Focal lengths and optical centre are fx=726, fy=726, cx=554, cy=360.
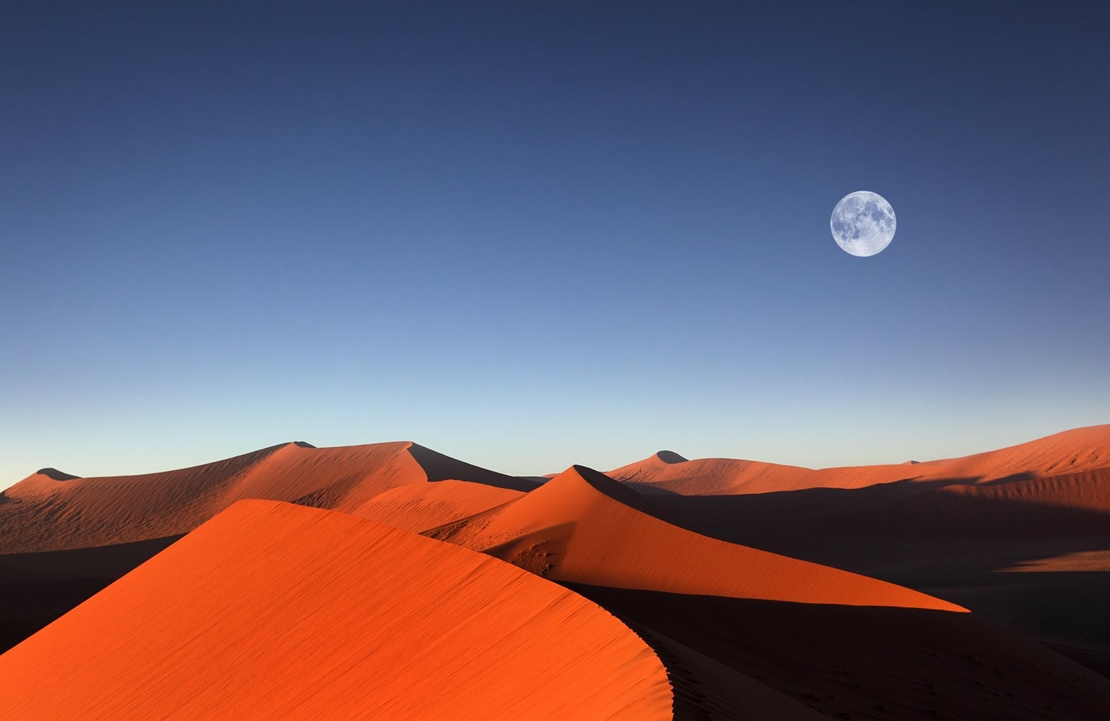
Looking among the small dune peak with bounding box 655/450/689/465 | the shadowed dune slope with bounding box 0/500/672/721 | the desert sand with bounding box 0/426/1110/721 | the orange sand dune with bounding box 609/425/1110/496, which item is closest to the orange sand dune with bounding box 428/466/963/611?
the desert sand with bounding box 0/426/1110/721

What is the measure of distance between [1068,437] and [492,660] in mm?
63822

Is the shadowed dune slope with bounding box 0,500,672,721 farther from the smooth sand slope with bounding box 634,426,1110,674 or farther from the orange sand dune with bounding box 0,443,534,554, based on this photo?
the orange sand dune with bounding box 0,443,534,554

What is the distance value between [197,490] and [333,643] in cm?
5075

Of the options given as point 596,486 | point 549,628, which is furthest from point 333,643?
point 596,486

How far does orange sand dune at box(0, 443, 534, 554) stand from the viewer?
150ft

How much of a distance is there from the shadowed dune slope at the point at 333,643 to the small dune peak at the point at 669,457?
3964 inches

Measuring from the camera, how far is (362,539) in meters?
10.2

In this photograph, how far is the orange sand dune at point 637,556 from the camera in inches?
542

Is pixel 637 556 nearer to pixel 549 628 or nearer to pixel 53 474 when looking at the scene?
pixel 549 628

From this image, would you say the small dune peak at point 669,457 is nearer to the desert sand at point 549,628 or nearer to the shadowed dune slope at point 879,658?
the desert sand at point 549,628

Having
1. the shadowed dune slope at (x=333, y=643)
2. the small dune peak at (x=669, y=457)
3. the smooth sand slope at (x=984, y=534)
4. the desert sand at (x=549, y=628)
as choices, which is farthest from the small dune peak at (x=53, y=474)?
the small dune peak at (x=669, y=457)

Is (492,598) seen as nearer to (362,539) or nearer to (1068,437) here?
(362,539)

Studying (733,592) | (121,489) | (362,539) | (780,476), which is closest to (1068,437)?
(780,476)

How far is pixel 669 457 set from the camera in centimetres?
11362
